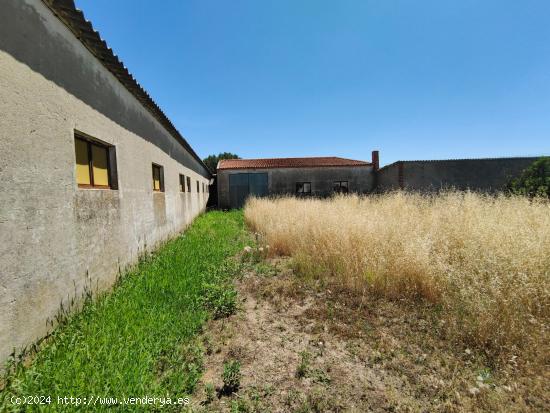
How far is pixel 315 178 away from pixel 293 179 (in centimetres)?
172

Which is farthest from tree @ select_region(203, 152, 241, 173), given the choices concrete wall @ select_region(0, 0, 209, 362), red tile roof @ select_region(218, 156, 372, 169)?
concrete wall @ select_region(0, 0, 209, 362)

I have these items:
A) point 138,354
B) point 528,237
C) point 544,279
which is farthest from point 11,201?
point 528,237

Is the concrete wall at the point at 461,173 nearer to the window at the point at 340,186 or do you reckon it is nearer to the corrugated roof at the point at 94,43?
the window at the point at 340,186

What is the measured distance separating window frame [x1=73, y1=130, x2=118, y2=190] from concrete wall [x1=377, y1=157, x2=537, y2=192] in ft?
43.1

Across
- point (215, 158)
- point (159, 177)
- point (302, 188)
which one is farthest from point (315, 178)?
point (215, 158)

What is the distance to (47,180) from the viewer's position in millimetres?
2305

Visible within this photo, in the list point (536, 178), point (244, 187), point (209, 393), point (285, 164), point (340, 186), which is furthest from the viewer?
point (285, 164)

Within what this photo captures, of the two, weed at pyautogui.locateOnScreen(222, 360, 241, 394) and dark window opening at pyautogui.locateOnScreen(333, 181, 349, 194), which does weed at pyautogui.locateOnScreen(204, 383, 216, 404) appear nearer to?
weed at pyautogui.locateOnScreen(222, 360, 241, 394)

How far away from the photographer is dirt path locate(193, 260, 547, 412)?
1.73m

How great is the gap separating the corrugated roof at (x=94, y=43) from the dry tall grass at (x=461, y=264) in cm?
431

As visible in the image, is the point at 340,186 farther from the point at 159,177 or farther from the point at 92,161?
the point at 92,161

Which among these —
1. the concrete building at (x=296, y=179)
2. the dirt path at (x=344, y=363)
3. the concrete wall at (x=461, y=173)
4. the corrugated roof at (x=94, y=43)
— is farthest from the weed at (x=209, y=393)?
the concrete building at (x=296, y=179)

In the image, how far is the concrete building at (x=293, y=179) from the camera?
18266 mm

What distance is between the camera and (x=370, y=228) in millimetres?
4539
